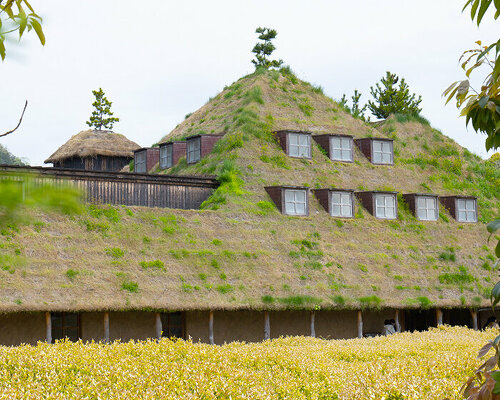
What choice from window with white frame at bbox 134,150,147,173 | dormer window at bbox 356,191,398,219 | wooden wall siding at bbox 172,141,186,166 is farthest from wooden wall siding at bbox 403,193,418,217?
window with white frame at bbox 134,150,147,173

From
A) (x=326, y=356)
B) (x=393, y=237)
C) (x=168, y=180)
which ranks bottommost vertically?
(x=326, y=356)

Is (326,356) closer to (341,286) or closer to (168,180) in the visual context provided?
(341,286)

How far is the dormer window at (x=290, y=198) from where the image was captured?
105ft

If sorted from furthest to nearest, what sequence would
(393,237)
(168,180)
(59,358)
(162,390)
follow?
(393,237) < (168,180) < (59,358) < (162,390)

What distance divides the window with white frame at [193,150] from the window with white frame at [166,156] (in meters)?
1.72

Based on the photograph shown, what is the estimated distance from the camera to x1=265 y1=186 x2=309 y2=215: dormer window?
105 ft

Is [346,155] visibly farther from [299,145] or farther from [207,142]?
[207,142]

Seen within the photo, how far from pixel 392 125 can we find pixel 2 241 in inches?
1006

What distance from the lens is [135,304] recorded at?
2405 centimetres

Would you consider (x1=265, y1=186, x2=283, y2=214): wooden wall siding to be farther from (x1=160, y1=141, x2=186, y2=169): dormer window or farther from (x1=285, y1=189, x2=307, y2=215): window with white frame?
(x1=160, y1=141, x2=186, y2=169): dormer window

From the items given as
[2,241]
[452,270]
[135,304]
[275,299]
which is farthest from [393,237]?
[2,241]

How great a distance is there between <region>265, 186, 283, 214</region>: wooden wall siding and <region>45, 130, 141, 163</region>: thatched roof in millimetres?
16086

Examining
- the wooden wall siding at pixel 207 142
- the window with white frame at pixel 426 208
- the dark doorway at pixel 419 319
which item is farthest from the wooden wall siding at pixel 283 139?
the dark doorway at pixel 419 319

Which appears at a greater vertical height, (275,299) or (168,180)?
(168,180)
